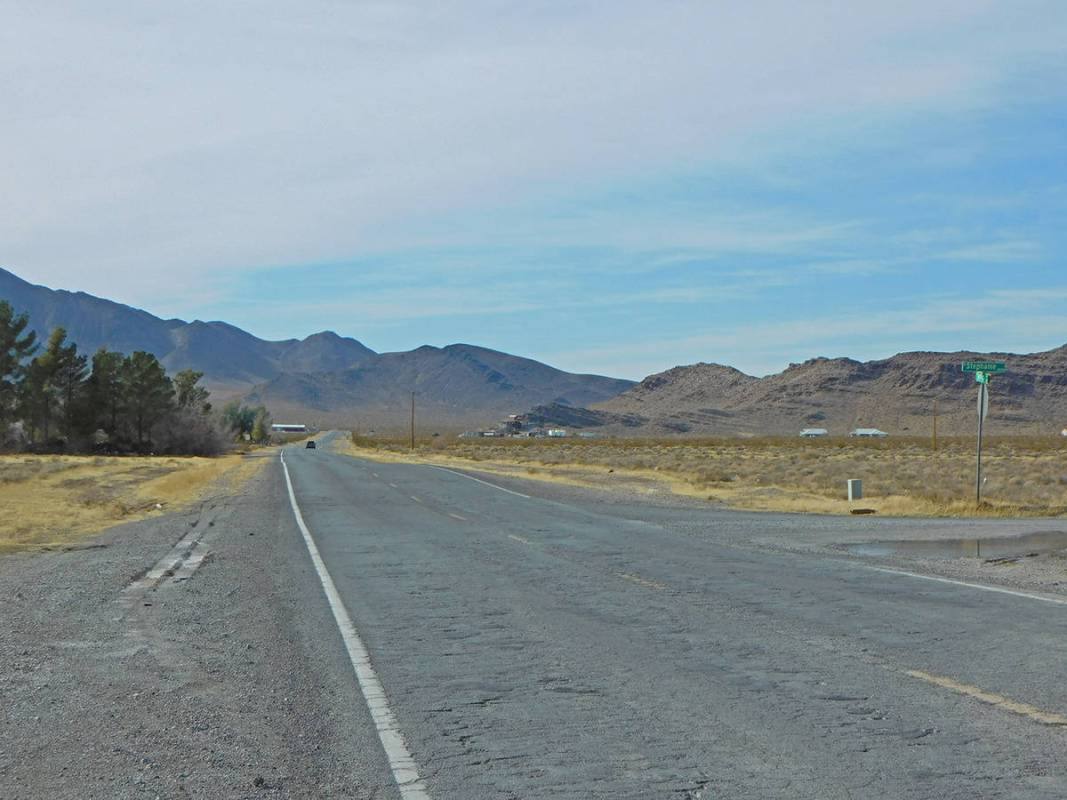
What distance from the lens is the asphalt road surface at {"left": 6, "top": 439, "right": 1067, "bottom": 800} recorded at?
6.25m

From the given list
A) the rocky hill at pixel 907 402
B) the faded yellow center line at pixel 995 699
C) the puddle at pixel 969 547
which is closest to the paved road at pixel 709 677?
the faded yellow center line at pixel 995 699

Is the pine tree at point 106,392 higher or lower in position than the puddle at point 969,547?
higher

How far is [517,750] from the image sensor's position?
22.3 ft

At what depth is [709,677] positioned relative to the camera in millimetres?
8742

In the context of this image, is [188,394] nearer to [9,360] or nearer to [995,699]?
[9,360]

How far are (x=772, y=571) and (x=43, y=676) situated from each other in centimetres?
993

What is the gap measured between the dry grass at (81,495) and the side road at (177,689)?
7.57 m

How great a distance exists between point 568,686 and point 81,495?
36.1 meters

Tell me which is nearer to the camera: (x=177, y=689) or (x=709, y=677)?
(x=177, y=689)

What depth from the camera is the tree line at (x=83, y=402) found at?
85938mm

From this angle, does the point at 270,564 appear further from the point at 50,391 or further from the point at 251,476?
the point at 50,391

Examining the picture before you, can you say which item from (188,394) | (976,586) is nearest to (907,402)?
(188,394)

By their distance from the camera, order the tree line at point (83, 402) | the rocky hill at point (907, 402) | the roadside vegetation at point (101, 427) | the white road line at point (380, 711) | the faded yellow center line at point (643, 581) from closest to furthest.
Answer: the white road line at point (380, 711), the faded yellow center line at point (643, 581), the roadside vegetation at point (101, 427), the tree line at point (83, 402), the rocky hill at point (907, 402)

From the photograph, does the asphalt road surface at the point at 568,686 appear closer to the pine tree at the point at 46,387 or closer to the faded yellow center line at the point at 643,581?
the faded yellow center line at the point at 643,581
